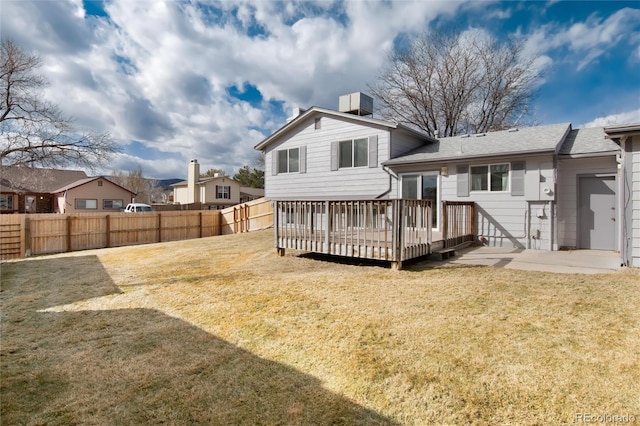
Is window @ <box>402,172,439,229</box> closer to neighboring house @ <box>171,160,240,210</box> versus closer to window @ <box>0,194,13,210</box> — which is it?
neighboring house @ <box>171,160,240,210</box>

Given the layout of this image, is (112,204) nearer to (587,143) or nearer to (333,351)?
(333,351)

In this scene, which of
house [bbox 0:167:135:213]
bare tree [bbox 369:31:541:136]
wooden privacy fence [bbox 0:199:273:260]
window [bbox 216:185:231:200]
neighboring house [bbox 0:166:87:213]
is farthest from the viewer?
window [bbox 216:185:231:200]

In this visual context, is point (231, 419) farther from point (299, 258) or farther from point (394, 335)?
point (299, 258)

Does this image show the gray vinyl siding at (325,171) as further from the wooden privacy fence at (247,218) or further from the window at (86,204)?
the window at (86,204)

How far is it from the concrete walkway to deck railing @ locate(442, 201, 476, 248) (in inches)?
15.9

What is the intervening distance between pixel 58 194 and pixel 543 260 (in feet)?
121

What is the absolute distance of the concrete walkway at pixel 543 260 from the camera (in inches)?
253

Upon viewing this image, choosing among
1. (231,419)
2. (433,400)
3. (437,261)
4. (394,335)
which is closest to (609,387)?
(433,400)

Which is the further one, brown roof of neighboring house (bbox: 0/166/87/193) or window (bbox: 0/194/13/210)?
window (bbox: 0/194/13/210)

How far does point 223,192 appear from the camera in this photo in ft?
115

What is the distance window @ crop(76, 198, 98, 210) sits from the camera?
28625 mm

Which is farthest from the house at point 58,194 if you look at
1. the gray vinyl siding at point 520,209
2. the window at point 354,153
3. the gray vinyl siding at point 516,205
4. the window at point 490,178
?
the gray vinyl siding at point 520,209

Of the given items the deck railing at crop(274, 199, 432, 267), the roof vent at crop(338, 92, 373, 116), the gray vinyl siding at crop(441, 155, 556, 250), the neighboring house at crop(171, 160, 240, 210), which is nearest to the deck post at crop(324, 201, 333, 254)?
the deck railing at crop(274, 199, 432, 267)

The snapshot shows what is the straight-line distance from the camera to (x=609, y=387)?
2686 mm
